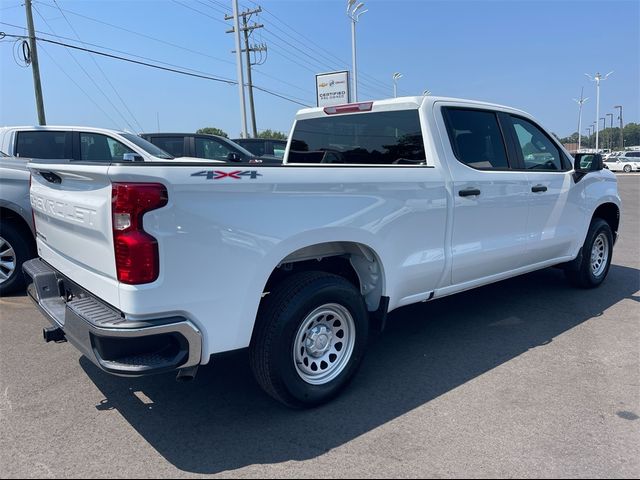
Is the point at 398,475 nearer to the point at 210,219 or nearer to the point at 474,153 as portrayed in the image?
the point at 210,219

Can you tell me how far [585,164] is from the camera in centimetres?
541

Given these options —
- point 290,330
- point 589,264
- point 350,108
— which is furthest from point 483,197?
point 589,264

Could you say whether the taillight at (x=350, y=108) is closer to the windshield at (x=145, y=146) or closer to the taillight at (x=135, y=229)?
the taillight at (x=135, y=229)

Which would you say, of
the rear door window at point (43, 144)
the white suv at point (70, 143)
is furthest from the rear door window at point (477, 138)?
the rear door window at point (43, 144)

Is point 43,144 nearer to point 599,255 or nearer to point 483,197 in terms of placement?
point 483,197

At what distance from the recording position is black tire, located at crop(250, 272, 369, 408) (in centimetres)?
291

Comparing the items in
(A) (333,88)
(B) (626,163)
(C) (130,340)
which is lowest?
(C) (130,340)

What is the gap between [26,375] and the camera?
3748 millimetres

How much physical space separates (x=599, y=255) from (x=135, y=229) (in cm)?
563

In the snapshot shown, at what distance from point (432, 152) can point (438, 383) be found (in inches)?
68.3

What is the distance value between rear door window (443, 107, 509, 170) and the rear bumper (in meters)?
2.61

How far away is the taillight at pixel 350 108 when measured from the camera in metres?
4.49

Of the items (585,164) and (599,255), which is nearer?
(585,164)

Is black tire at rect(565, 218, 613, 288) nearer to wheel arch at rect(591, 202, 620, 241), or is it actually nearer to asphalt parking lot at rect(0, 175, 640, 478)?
wheel arch at rect(591, 202, 620, 241)
